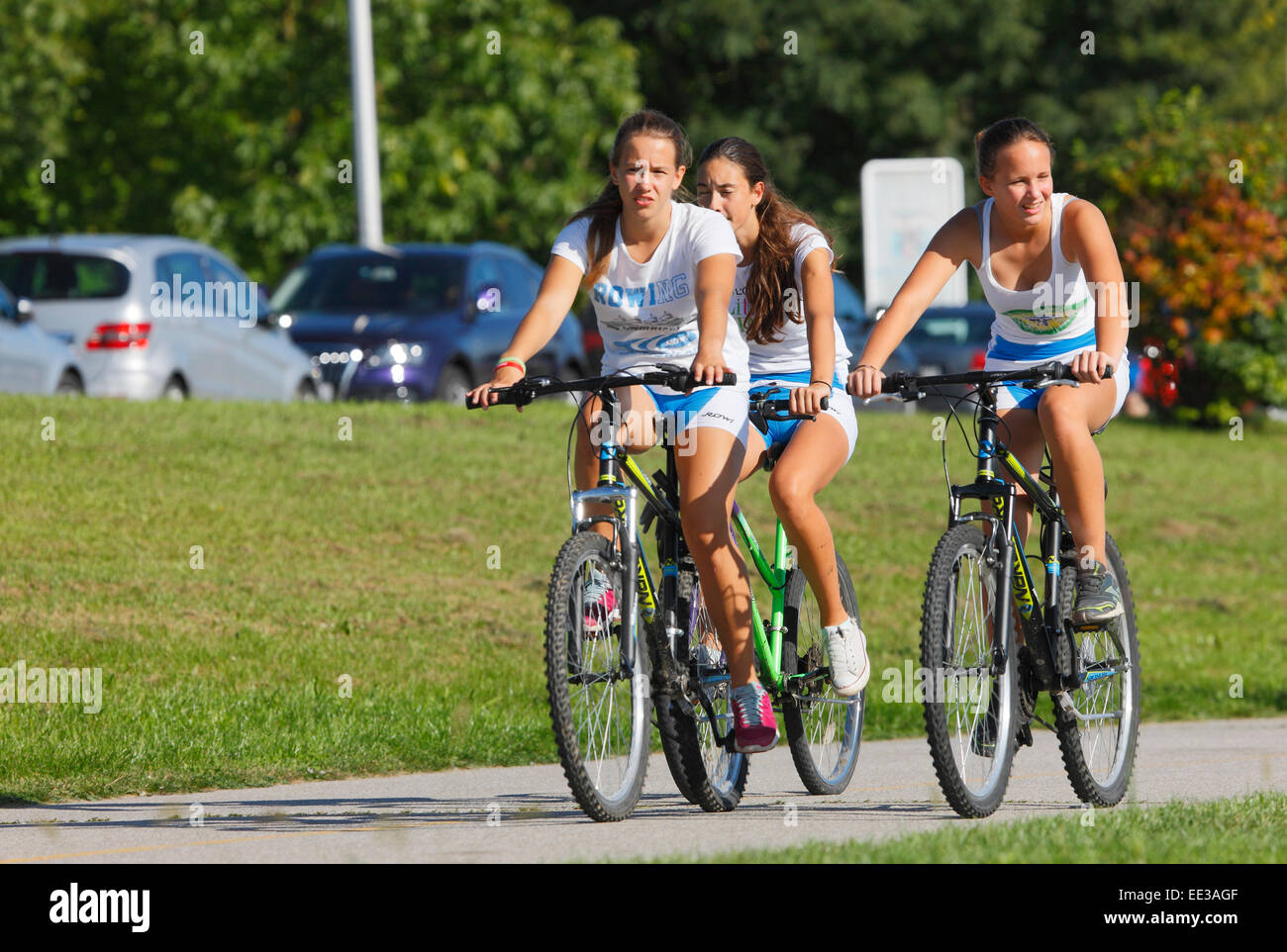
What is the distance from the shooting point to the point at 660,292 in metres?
6.32

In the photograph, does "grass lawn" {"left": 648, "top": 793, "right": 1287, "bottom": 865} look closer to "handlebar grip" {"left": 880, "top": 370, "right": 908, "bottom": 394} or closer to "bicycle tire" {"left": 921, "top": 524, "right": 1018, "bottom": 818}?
"bicycle tire" {"left": 921, "top": 524, "right": 1018, "bottom": 818}

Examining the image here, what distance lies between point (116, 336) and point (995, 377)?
11.4m

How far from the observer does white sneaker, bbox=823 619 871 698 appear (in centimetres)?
662

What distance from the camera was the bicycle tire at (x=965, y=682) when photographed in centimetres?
603

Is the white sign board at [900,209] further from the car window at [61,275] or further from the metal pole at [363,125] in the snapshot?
the car window at [61,275]

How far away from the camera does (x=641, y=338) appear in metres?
6.39

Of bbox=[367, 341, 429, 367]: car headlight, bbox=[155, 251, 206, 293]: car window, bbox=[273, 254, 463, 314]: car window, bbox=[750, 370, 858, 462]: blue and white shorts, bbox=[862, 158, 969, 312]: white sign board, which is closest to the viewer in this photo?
bbox=[750, 370, 858, 462]: blue and white shorts

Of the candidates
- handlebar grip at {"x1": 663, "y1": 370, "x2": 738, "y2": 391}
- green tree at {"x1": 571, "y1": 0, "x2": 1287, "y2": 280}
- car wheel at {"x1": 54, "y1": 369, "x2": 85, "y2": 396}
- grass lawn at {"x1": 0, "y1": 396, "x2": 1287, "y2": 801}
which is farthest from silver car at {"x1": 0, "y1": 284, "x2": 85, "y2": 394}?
green tree at {"x1": 571, "y1": 0, "x2": 1287, "y2": 280}

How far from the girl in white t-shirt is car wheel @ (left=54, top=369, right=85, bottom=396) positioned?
33.4ft

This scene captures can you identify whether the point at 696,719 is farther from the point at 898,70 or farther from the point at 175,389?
the point at 898,70

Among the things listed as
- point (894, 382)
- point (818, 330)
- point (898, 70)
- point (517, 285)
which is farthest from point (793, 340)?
point (898, 70)

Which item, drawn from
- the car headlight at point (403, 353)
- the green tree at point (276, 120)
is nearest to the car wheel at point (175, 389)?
the car headlight at point (403, 353)

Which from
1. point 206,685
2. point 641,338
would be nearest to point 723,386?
point 641,338
